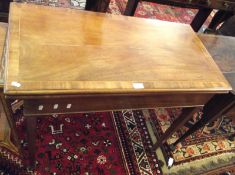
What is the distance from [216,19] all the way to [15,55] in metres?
2.26

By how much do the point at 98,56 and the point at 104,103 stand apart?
21 centimetres

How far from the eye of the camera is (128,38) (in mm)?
1226

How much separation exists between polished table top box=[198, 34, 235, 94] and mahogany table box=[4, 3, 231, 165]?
0.78 ft

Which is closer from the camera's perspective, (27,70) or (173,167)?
(27,70)

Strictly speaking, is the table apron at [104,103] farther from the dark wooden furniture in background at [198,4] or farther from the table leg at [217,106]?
the dark wooden furniture in background at [198,4]

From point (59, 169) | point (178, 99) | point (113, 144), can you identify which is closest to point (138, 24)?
point (178, 99)

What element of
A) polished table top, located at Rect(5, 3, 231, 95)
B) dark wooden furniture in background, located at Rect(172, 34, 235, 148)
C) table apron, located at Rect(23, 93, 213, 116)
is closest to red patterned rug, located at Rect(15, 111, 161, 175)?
dark wooden furniture in background, located at Rect(172, 34, 235, 148)

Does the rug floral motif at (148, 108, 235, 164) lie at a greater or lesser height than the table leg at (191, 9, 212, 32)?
lesser

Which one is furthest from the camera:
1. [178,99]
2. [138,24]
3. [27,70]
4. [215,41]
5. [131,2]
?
[131,2]

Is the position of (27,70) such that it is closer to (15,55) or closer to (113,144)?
(15,55)

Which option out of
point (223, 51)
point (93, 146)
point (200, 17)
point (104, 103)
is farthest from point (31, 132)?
point (200, 17)

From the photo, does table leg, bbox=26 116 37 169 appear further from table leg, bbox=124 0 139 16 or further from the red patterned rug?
table leg, bbox=124 0 139 16

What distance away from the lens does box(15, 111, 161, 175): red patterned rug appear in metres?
1.54

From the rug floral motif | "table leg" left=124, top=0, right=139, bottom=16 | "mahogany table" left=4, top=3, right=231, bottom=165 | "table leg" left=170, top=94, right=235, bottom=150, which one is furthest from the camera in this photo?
"table leg" left=124, top=0, right=139, bottom=16
